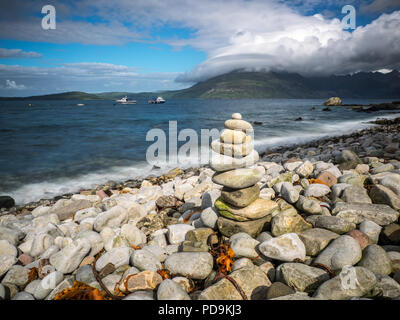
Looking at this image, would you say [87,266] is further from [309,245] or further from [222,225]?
[309,245]

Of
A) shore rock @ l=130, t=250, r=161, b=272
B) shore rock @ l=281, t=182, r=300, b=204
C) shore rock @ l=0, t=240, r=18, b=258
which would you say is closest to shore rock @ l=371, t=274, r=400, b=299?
shore rock @ l=281, t=182, r=300, b=204

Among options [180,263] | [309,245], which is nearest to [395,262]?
[309,245]

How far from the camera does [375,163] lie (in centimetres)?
825

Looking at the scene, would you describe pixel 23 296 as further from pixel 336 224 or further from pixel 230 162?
pixel 336 224

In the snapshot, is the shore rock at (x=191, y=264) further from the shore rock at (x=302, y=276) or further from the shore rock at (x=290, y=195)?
the shore rock at (x=290, y=195)

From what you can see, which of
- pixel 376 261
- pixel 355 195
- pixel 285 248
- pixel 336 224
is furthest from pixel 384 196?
pixel 285 248

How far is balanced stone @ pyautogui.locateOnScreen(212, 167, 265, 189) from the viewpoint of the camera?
194 inches

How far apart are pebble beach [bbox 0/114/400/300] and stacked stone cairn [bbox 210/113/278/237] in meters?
0.02

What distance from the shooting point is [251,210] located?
495 cm

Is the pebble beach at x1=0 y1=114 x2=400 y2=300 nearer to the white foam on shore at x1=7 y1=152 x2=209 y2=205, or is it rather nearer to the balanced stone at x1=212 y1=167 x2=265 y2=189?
the balanced stone at x1=212 y1=167 x2=265 y2=189

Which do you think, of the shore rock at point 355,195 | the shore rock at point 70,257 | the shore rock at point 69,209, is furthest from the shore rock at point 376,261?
the shore rock at point 69,209

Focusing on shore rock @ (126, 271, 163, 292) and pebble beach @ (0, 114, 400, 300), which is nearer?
pebble beach @ (0, 114, 400, 300)

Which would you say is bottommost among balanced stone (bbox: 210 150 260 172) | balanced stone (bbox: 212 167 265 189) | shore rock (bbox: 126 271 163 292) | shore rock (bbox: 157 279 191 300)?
shore rock (bbox: 126 271 163 292)
